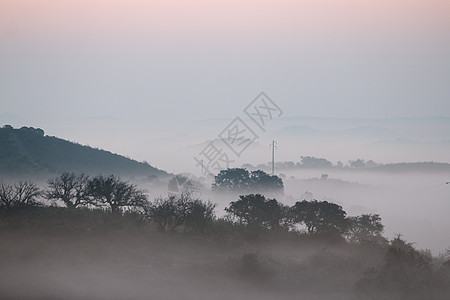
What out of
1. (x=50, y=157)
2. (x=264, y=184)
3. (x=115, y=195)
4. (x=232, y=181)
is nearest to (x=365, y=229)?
(x=115, y=195)

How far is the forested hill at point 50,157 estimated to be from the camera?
121938mm

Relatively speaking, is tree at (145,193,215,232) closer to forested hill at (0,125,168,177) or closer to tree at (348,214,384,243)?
tree at (348,214,384,243)

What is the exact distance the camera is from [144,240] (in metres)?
44.2

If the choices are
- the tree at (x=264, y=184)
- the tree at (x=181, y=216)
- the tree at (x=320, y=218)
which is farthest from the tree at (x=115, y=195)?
the tree at (x=264, y=184)

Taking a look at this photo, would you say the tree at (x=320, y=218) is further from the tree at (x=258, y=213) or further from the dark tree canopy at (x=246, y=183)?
the dark tree canopy at (x=246, y=183)

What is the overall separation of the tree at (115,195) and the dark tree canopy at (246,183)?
69.0m

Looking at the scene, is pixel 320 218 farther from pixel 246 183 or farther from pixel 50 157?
pixel 50 157

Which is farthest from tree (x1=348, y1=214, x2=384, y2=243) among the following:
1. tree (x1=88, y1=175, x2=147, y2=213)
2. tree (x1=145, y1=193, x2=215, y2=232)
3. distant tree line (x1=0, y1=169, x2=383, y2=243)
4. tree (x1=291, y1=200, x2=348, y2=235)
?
tree (x1=88, y1=175, x2=147, y2=213)

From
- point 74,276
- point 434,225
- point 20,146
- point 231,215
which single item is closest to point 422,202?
point 434,225

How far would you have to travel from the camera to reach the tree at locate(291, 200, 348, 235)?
51.8 metres

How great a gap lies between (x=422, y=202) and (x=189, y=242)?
420ft

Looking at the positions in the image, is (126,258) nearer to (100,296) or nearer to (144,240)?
(144,240)

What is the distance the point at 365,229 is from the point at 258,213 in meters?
8.49

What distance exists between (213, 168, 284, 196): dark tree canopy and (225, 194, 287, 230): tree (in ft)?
216
